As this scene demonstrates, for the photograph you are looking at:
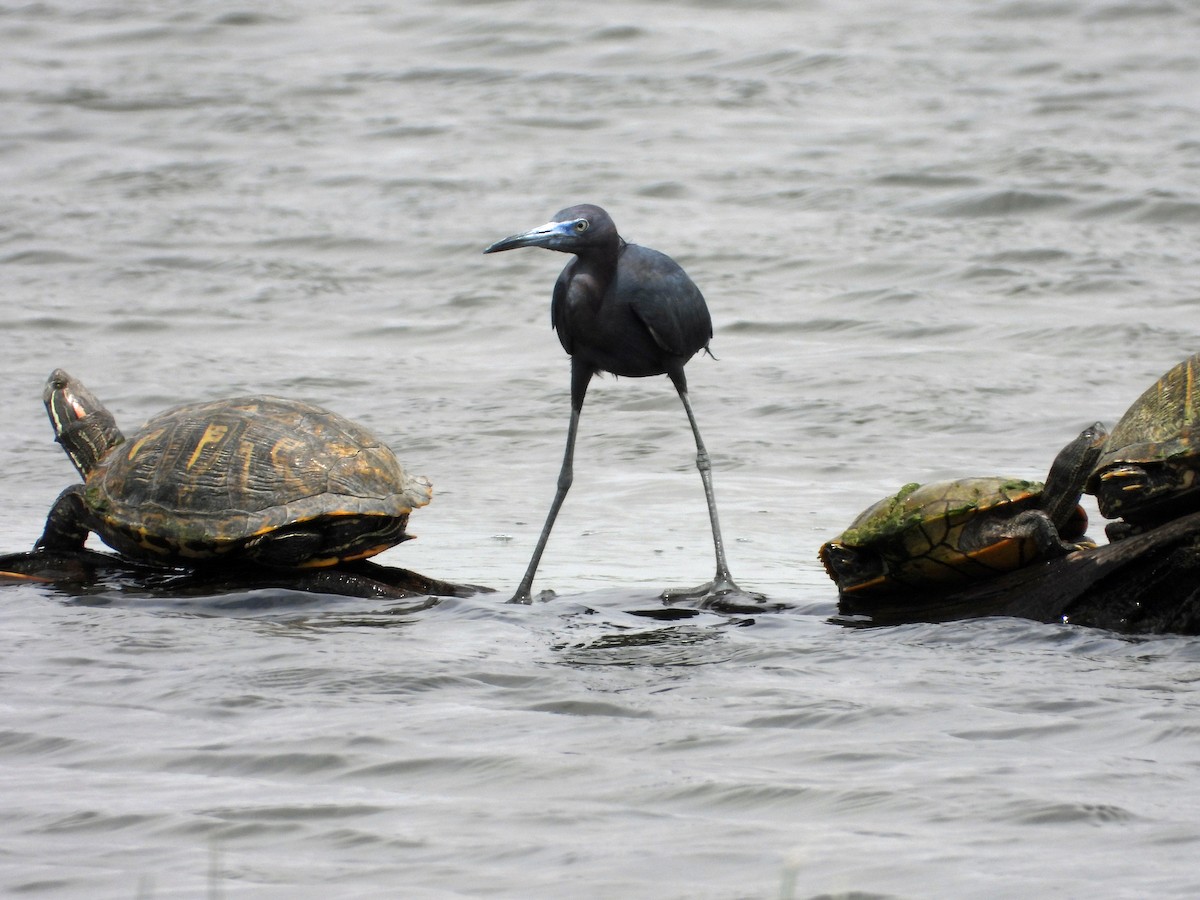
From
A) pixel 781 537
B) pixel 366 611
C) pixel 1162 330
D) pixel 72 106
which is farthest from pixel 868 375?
pixel 72 106

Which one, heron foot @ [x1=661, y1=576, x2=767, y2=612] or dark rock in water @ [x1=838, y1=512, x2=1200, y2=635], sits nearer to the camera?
dark rock in water @ [x1=838, y1=512, x2=1200, y2=635]

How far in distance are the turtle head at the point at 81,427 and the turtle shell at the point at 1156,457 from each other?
4.15m

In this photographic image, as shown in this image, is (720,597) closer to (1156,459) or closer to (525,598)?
(525,598)

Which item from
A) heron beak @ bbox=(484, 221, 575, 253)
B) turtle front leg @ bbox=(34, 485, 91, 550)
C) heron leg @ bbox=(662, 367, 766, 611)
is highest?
heron beak @ bbox=(484, 221, 575, 253)

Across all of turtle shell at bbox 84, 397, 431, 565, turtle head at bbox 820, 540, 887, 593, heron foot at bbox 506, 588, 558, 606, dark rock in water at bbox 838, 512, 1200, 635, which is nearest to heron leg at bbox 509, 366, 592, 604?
heron foot at bbox 506, 588, 558, 606

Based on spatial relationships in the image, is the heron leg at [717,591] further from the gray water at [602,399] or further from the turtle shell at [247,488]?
the turtle shell at [247,488]

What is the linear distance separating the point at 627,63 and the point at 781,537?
13987 millimetres

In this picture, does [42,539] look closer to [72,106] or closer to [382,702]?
[382,702]

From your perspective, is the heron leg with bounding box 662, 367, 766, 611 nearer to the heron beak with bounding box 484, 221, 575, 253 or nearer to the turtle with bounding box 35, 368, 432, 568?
the heron beak with bounding box 484, 221, 575, 253

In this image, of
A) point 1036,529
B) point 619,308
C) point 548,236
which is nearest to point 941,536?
point 1036,529

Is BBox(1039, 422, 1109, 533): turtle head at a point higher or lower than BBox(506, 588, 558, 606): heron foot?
higher

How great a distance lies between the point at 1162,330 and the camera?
12.8 m

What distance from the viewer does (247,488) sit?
21.9 ft

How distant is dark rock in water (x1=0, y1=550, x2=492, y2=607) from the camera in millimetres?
6828
